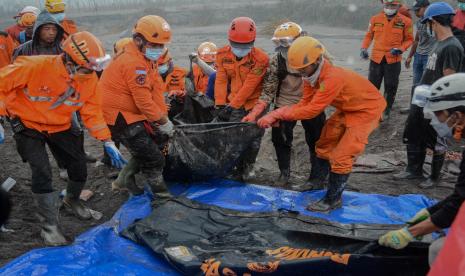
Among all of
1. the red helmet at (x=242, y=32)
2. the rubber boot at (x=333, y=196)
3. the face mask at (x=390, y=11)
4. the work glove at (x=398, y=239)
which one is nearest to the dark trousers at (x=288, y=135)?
the rubber boot at (x=333, y=196)

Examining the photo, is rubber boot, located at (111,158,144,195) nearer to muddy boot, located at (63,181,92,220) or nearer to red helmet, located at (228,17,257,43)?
muddy boot, located at (63,181,92,220)

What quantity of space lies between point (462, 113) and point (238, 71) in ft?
8.14

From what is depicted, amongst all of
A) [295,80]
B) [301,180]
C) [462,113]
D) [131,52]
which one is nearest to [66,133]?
[131,52]

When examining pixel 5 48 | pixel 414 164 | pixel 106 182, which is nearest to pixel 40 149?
pixel 106 182

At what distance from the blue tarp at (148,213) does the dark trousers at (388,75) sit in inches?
118

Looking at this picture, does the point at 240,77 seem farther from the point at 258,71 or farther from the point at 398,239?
the point at 398,239

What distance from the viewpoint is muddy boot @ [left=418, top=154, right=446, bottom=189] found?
462cm

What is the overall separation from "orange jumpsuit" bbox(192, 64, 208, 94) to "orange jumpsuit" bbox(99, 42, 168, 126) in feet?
4.87

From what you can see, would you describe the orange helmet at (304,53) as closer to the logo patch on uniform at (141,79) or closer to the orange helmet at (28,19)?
the logo patch on uniform at (141,79)

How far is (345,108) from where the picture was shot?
3934 millimetres

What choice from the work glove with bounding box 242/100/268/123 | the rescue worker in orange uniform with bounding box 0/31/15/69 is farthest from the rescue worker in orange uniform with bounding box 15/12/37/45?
the work glove with bounding box 242/100/268/123

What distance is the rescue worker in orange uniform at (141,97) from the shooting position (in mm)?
3793

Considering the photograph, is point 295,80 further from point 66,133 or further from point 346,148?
point 66,133

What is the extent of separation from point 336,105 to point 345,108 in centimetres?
9
